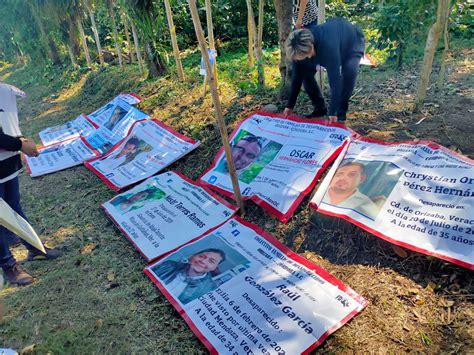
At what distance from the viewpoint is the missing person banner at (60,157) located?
452 centimetres

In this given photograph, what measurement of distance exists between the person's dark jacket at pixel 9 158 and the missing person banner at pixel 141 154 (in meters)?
1.23

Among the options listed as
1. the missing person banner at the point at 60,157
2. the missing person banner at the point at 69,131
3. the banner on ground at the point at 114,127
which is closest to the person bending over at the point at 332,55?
the banner on ground at the point at 114,127

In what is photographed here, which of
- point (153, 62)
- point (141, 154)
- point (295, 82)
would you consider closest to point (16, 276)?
point (141, 154)

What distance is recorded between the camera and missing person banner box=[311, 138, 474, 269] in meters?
2.02

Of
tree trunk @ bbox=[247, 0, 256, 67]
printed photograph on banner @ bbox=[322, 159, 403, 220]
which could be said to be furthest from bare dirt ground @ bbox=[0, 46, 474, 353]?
tree trunk @ bbox=[247, 0, 256, 67]

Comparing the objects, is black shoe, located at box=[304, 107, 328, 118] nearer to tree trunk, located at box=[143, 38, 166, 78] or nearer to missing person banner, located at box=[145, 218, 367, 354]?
missing person banner, located at box=[145, 218, 367, 354]

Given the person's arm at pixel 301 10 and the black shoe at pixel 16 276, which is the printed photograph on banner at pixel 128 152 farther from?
the person's arm at pixel 301 10

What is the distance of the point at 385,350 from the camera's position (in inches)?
68.9

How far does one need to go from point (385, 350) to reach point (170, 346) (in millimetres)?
1090

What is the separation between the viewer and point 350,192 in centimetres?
249

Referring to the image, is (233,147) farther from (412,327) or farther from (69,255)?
(412,327)

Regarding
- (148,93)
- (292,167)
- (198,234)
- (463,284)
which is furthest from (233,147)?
(148,93)

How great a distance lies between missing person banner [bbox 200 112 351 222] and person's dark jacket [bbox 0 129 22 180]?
4.89ft

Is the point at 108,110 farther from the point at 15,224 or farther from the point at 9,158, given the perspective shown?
the point at 15,224
